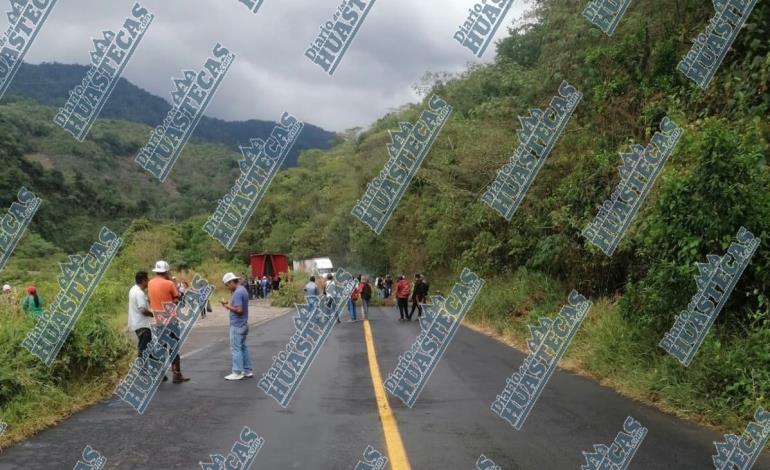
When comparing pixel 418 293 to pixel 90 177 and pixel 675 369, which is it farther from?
pixel 90 177

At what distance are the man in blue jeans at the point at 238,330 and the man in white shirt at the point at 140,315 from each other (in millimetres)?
1339

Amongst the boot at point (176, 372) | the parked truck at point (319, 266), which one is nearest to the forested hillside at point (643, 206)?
the boot at point (176, 372)

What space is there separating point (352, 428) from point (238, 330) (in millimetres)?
4166

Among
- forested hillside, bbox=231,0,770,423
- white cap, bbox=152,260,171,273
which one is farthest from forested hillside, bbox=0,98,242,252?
white cap, bbox=152,260,171,273

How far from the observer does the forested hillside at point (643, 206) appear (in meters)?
8.10

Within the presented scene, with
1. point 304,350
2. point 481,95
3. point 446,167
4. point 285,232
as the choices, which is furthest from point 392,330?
point 285,232

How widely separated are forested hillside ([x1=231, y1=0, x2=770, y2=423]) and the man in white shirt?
22.4 ft

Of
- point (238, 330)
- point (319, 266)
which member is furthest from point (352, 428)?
point (319, 266)

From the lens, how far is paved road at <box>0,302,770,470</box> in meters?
5.79

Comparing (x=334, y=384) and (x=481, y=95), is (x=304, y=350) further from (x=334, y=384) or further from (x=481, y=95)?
(x=481, y=95)

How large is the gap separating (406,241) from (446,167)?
14.7m

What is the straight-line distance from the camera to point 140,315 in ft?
31.6

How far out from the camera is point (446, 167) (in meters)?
25.9

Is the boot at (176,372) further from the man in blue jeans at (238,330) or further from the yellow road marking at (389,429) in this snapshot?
the yellow road marking at (389,429)
